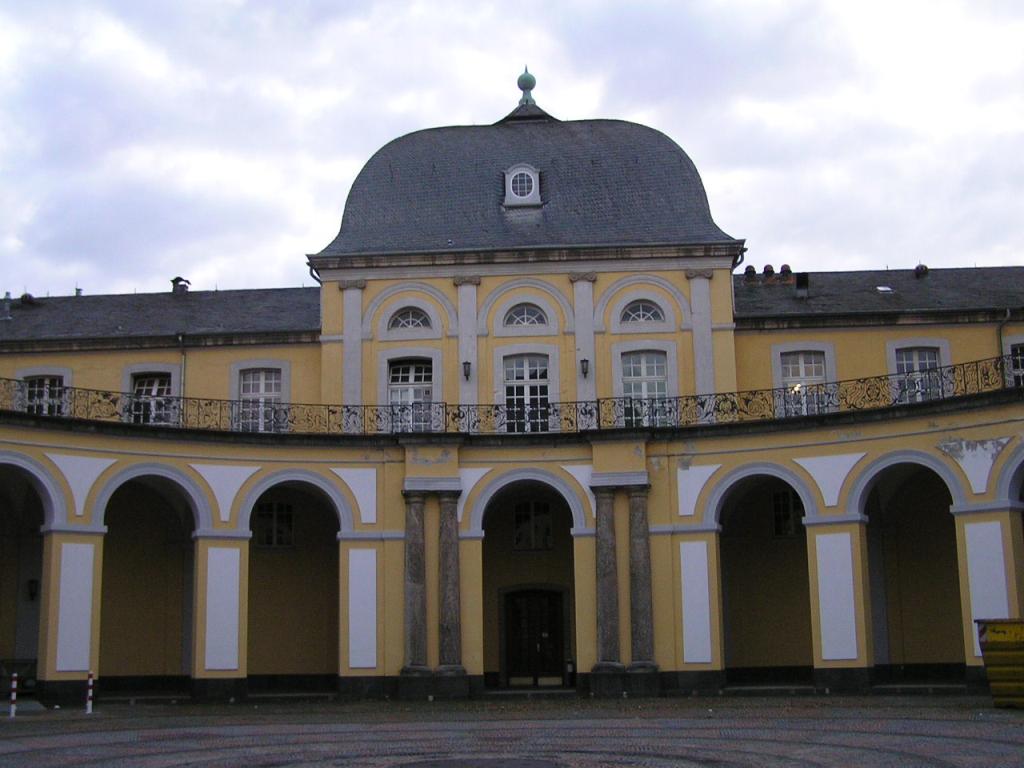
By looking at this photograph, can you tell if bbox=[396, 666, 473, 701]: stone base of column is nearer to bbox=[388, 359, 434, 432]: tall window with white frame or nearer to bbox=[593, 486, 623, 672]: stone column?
bbox=[593, 486, 623, 672]: stone column

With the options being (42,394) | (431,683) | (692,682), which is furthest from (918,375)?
(42,394)

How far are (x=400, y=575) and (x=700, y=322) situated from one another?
9.80 m

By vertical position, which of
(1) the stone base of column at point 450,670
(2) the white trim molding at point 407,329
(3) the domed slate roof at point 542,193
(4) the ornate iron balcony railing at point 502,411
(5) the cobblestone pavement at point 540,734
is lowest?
(5) the cobblestone pavement at point 540,734

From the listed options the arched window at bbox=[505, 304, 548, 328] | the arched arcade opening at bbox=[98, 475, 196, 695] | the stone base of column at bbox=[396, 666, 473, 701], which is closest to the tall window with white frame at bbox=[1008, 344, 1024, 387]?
the arched window at bbox=[505, 304, 548, 328]

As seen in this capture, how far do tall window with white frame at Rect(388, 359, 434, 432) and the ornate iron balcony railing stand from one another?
39mm

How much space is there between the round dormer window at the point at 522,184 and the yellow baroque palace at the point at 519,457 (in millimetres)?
71

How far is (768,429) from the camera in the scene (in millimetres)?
29734

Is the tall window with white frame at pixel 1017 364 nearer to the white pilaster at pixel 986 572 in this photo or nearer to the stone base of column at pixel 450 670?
the white pilaster at pixel 986 572

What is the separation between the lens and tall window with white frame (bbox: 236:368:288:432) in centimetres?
3334

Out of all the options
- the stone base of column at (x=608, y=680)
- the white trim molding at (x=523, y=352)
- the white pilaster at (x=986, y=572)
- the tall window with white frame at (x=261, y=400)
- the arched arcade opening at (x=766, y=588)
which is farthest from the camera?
the white trim molding at (x=523, y=352)

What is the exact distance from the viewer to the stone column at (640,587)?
29578 mm

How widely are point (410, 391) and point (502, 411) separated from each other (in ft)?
9.09

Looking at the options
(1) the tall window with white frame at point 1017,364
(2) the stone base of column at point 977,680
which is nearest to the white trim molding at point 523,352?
(1) the tall window with white frame at point 1017,364

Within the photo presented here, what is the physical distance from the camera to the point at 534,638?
3412cm
